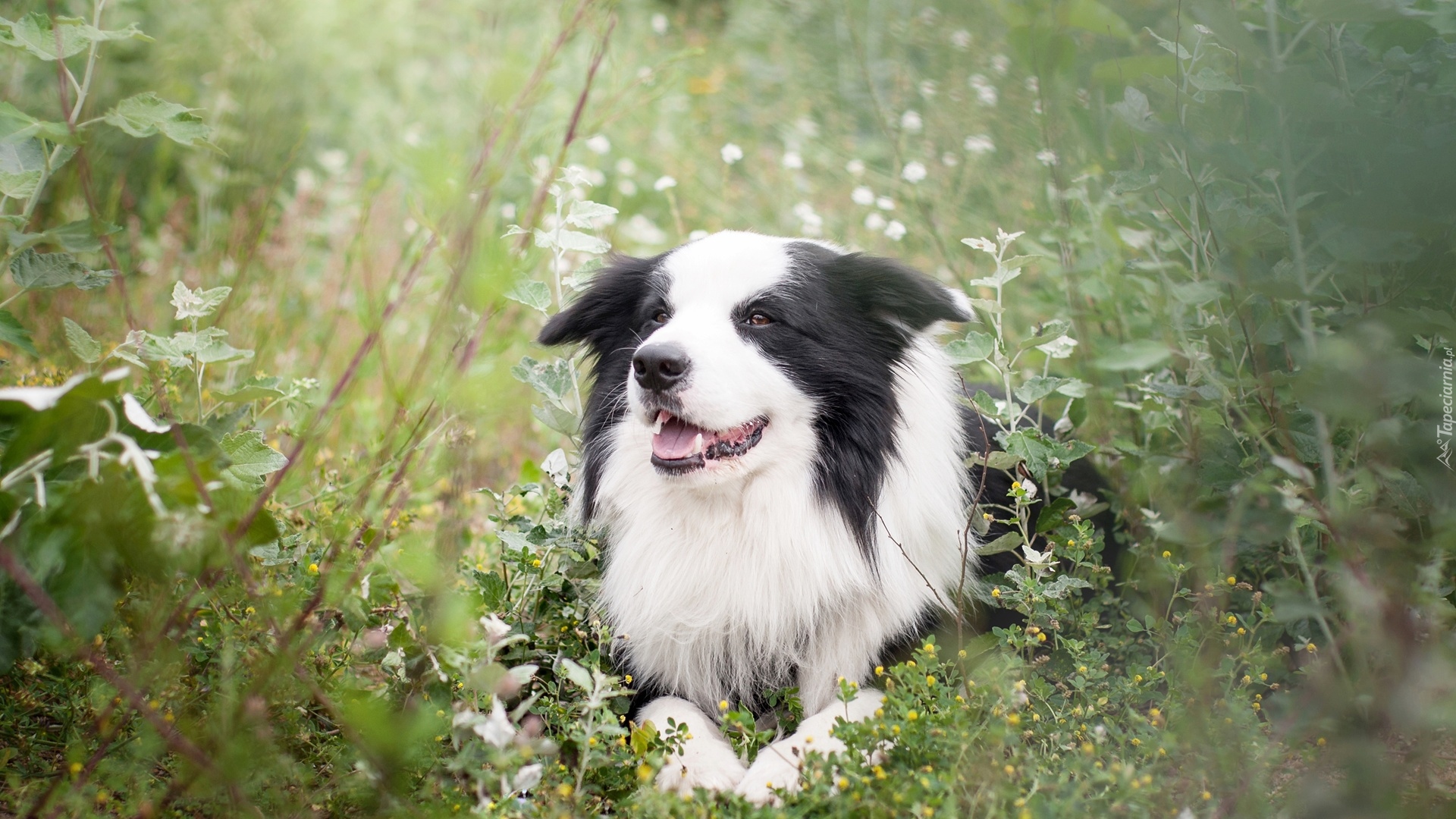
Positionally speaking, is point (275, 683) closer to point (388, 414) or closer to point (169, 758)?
point (169, 758)

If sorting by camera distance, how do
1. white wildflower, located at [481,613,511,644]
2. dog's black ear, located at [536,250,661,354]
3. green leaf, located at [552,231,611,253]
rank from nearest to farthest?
1. white wildflower, located at [481,613,511,644]
2. green leaf, located at [552,231,611,253]
3. dog's black ear, located at [536,250,661,354]

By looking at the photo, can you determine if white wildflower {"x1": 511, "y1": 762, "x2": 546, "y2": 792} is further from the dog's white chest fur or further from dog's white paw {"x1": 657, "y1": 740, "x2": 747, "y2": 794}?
the dog's white chest fur

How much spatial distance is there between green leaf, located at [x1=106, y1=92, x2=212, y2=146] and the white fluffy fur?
1066 mm

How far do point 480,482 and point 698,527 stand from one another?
1.17 m

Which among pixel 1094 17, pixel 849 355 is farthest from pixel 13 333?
pixel 1094 17

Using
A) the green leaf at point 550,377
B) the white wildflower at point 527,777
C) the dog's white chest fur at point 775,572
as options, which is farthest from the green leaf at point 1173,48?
the white wildflower at point 527,777

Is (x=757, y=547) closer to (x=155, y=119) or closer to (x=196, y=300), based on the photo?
(x=196, y=300)

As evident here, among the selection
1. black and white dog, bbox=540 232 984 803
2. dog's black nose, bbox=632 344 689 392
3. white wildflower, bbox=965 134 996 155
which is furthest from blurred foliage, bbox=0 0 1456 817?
white wildflower, bbox=965 134 996 155

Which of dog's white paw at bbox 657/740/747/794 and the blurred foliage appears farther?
dog's white paw at bbox 657/740/747/794

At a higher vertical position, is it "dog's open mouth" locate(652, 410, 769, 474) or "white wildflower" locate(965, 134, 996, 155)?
"dog's open mouth" locate(652, 410, 769, 474)

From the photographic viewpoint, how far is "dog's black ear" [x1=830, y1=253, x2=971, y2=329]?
8.35ft

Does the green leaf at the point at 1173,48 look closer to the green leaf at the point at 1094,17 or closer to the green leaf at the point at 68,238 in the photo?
the green leaf at the point at 1094,17

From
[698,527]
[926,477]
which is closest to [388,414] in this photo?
[698,527]

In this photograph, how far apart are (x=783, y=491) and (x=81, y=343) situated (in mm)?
1664
